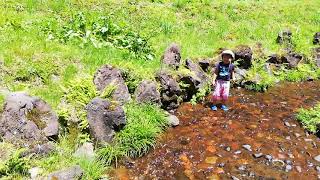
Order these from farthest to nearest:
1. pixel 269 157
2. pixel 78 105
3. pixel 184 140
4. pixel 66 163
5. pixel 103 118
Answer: pixel 184 140, pixel 78 105, pixel 269 157, pixel 103 118, pixel 66 163

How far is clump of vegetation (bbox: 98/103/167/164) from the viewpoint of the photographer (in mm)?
9898

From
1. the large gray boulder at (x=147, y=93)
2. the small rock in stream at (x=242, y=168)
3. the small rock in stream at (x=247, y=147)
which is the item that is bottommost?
the small rock in stream at (x=242, y=168)

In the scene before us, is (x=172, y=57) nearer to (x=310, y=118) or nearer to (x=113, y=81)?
(x=113, y=81)

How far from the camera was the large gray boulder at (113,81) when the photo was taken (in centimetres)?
1137

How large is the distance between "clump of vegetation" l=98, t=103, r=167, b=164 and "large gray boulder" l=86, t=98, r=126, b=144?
0.80 ft

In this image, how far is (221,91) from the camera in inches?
545

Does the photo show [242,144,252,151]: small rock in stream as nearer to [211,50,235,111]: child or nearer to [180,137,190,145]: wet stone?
[180,137,190,145]: wet stone

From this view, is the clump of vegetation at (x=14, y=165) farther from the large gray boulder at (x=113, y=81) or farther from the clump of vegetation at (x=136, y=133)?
the large gray boulder at (x=113, y=81)

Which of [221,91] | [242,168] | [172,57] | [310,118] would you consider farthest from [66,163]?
[310,118]

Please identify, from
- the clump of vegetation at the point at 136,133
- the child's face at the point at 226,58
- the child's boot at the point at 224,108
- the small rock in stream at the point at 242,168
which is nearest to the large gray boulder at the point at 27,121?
the clump of vegetation at the point at 136,133

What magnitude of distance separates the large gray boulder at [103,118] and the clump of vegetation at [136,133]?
0.80 ft

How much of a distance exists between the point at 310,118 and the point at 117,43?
23.9ft

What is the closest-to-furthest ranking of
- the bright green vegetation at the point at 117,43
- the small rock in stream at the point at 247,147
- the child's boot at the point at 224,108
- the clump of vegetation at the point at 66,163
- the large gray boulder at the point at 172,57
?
1. the clump of vegetation at the point at 66,163
2. the bright green vegetation at the point at 117,43
3. the small rock in stream at the point at 247,147
4. the child's boot at the point at 224,108
5. the large gray boulder at the point at 172,57

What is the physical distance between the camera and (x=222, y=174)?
9.65 metres
